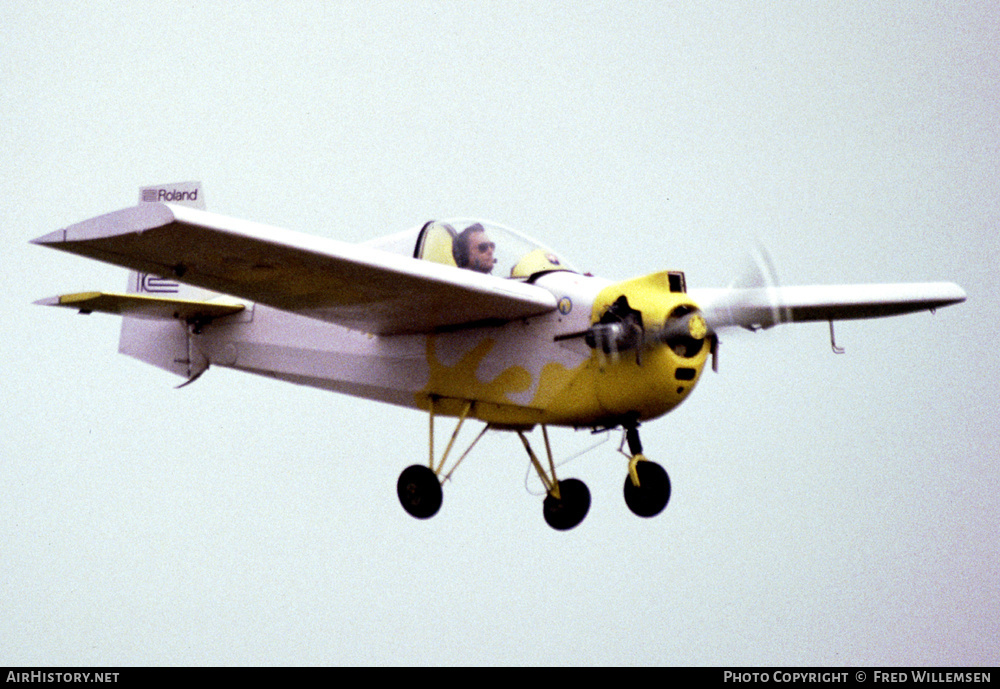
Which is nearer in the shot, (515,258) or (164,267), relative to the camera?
(164,267)

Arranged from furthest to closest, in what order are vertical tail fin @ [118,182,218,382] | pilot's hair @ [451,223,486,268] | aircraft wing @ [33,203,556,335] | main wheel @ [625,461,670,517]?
1. vertical tail fin @ [118,182,218,382]
2. pilot's hair @ [451,223,486,268]
3. main wheel @ [625,461,670,517]
4. aircraft wing @ [33,203,556,335]

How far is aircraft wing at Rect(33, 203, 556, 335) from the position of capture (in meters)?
10.3

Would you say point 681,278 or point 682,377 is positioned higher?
point 681,278

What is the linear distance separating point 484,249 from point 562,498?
2433mm

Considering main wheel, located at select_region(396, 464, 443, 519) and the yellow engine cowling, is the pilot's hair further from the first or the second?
main wheel, located at select_region(396, 464, 443, 519)

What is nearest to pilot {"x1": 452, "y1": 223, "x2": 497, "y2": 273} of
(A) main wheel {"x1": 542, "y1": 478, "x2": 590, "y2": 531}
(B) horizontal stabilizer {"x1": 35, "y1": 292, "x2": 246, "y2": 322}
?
(A) main wheel {"x1": 542, "y1": 478, "x2": 590, "y2": 531}

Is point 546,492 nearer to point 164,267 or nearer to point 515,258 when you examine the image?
point 515,258

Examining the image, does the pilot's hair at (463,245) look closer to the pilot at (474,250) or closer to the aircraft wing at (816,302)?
the pilot at (474,250)

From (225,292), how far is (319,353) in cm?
189

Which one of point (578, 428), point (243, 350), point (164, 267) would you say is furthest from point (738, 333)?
point (243, 350)

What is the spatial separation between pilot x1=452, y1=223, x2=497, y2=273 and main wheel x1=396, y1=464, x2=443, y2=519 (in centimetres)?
187

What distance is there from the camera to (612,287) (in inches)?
460

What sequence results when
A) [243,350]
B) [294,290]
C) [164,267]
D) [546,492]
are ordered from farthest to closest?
[243,350], [546,492], [294,290], [164,267]

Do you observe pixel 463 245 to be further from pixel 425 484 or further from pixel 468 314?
pixel 425 484
